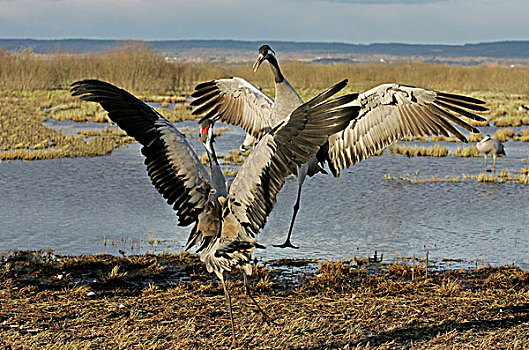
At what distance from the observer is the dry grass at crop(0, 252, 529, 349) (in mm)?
5051

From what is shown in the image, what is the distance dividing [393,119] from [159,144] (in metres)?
3.23

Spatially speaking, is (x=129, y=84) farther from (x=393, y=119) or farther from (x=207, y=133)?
(x=207, y=133)

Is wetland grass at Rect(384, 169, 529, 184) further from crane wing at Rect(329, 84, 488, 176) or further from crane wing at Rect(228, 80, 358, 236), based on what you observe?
crane wing at Rect(228, 80, 358, 236)

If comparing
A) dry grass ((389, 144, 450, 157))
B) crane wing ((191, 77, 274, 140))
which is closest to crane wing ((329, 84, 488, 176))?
crane wing ((191, 77, 274, 140))

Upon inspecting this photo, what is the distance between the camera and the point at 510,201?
1185cm

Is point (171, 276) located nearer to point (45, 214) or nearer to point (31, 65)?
point (45, 214)

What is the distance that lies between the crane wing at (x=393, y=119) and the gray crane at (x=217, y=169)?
2226 millimetres

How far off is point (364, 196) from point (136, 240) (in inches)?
199

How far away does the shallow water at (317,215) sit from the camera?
8469 millimetres

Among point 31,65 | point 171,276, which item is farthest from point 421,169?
point 31,65

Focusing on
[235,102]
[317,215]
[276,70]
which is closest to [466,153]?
[317,215]

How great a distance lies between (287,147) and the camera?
449 cm

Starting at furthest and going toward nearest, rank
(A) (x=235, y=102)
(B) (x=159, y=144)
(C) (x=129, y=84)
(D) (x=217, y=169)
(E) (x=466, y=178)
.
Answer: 1. (C) (x=129, y=84)
2. (E) (x=466, y=178)
3. (A) (x=235, y=102)
4. (D) (x=217, y=169)
5. (B) (x=159, y=144)

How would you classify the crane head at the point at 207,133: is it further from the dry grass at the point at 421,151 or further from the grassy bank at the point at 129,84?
the dry grass at the point at 421,151
